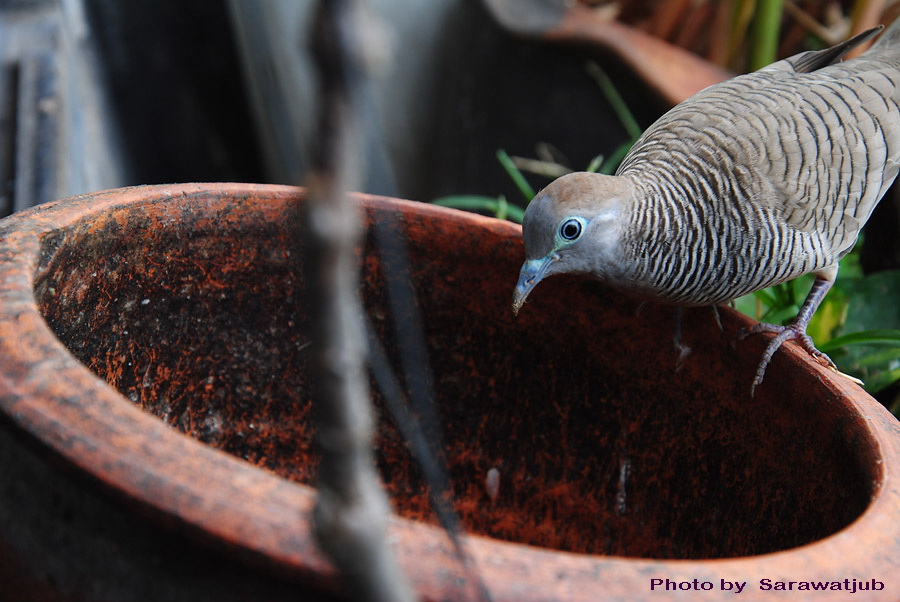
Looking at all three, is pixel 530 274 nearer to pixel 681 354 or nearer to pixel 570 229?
pixel 570 229

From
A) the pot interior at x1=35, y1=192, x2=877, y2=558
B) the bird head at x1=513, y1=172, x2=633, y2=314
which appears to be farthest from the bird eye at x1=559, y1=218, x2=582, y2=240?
the pot interior at x1=35, y1=192, x2=877, y2=558

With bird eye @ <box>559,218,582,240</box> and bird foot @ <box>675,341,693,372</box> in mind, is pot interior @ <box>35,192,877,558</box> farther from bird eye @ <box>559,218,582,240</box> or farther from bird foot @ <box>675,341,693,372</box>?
bird eye @ <box>559,218,582,240</box>

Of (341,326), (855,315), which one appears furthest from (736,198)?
(341,326)

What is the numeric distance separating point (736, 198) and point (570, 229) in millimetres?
294

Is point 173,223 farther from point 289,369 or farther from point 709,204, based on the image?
point 709,204

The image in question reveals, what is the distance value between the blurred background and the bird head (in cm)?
Result: 79

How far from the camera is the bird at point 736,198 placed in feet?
4.00

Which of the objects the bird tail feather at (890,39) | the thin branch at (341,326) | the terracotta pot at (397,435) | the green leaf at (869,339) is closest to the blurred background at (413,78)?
the green leaf at (869,339)

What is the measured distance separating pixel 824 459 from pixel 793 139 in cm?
55

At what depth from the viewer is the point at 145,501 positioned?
607mm

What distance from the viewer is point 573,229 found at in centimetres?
120

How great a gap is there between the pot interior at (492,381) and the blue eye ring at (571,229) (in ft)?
0.45

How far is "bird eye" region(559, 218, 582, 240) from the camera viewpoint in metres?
1.19

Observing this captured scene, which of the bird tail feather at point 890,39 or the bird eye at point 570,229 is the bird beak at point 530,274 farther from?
the bird tail feather at point 890,39
